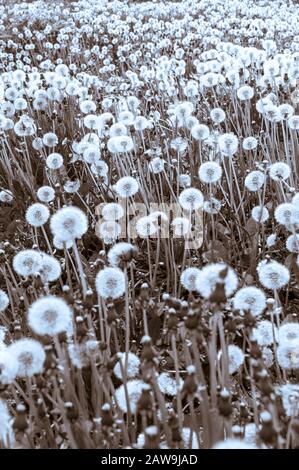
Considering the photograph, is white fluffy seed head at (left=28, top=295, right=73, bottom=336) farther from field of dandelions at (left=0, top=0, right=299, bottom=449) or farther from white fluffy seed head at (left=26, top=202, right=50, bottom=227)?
white fluffy seed head at (left=26, top=202, right=50, bottom=227)

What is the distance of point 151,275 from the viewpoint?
10.2ft

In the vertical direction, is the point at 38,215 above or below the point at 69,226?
above

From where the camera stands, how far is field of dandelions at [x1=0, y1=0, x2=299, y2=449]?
1.68 metres

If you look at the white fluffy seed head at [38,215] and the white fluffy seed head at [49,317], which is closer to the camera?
the white fluffy seed head at [49,317]

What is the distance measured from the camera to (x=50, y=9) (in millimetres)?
14922

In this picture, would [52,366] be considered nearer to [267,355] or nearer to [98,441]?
[98,441]

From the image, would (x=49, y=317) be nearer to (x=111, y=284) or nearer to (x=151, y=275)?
(x=111, y=284)

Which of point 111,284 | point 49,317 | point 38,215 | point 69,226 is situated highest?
point 38,215

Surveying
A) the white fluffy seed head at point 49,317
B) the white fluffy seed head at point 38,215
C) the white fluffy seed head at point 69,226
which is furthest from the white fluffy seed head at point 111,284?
the white fluffy seed head at point 38,215

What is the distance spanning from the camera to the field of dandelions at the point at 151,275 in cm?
168

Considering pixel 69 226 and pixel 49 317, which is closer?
pixel 49 317

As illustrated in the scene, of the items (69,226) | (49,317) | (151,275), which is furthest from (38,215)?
(49,317)

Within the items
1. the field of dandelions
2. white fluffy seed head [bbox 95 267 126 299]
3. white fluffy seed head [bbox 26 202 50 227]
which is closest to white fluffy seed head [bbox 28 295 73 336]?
the field of dandelions

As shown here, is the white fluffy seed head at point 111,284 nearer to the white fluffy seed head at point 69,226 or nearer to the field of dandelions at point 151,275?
the field of dandelions at point 151,275
